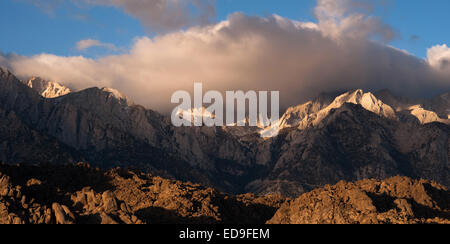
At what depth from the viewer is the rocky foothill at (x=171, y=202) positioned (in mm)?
109500

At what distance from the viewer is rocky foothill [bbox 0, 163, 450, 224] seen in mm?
109500

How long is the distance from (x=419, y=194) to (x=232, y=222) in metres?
43.6

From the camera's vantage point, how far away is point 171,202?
13575 centimetres
